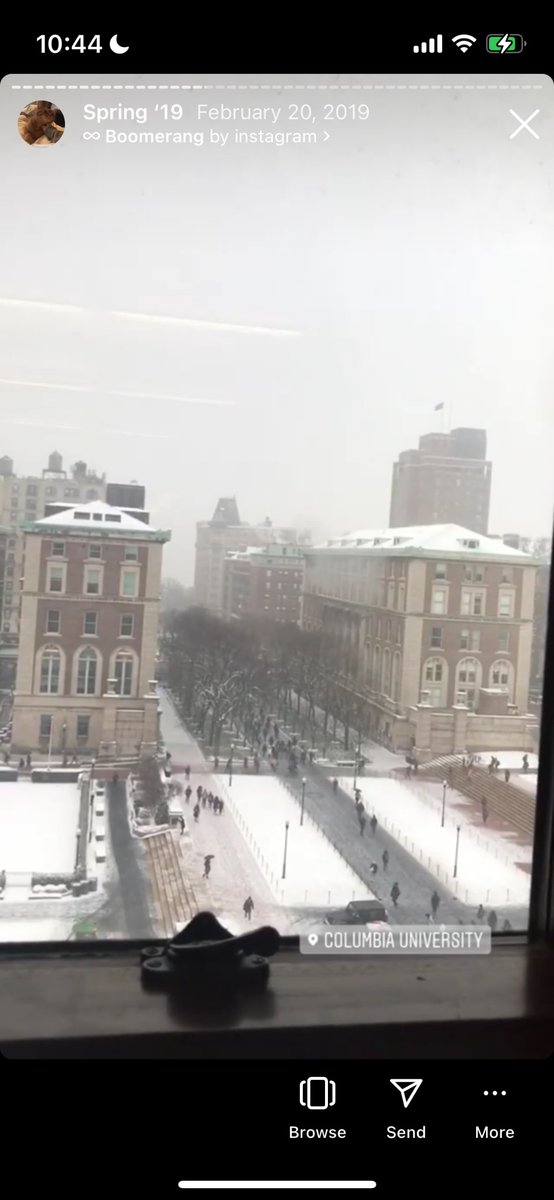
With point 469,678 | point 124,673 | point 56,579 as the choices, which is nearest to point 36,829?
point 124,673

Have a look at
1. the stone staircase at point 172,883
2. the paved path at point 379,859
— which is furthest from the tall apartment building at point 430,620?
the stone staircase at point 172,883

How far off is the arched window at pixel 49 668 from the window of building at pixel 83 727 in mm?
59

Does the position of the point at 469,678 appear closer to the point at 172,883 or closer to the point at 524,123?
the point at 172,883

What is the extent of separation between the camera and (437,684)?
1.36 metres

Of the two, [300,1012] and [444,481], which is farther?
[444,481]

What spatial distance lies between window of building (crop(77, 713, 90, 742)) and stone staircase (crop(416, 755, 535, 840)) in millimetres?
521

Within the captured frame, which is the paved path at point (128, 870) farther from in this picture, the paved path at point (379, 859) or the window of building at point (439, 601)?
the window of building at point (439, 601)

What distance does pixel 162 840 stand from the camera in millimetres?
1278

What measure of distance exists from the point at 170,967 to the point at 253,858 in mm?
203

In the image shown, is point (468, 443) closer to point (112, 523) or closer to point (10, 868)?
point (112, 523)
